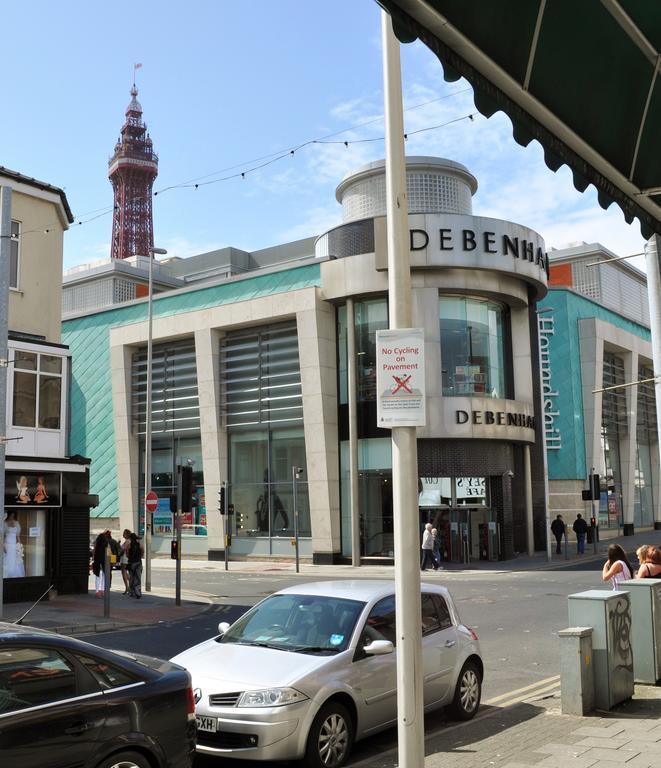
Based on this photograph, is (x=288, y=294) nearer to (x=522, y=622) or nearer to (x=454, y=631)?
(x=522, y=622)

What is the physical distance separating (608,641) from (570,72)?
252 inches

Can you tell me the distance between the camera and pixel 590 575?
26750 millimetres

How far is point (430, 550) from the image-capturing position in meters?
31.2

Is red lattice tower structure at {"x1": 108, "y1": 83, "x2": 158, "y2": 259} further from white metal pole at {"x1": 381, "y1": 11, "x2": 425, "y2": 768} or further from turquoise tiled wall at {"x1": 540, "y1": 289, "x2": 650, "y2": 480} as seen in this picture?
white metal pole at {"x1": 381, "y1": 11, "x2": 425, "y2": 768}

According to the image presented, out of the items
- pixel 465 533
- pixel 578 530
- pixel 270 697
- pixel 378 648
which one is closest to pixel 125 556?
pixel 465 533

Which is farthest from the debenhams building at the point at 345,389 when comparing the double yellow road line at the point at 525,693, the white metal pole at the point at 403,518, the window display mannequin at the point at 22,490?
the white metal pole at the point at 403,518

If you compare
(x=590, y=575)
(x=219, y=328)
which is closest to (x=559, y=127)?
(x=590, y=575)

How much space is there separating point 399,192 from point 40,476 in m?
19.0

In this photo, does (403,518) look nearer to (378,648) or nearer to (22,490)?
(378,648)

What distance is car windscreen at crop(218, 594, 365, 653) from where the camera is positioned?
823 centimetres

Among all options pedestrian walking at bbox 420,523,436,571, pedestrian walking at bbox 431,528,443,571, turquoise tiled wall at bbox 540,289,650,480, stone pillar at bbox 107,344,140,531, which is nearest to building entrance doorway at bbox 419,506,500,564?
pedestrian walking at bbox 431,528,443,571

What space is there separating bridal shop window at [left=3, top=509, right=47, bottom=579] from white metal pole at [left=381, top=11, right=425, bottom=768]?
18.5 m

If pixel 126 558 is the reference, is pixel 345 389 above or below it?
above

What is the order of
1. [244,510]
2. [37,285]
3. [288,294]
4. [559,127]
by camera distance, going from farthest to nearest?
[244,510], [288,294], [37,285], [559,127]
